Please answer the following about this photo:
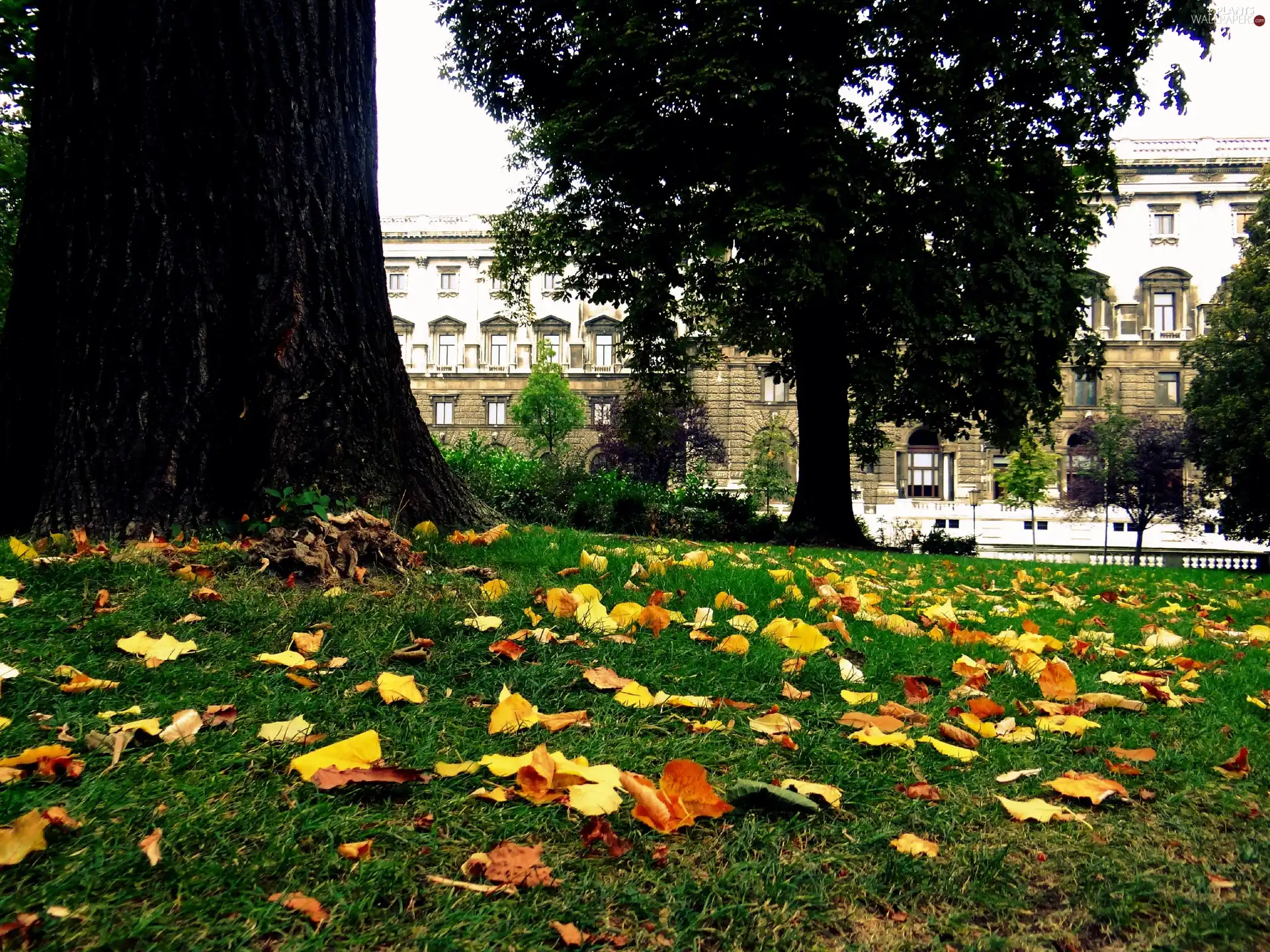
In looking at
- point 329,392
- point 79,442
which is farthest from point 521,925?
point 79,442

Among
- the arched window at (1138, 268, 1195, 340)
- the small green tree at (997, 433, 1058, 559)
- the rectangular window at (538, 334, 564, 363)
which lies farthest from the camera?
the rectangular window at (538, 334, 564, 363)

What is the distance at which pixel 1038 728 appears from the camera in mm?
2520

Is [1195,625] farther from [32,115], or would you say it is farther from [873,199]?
[873,199]

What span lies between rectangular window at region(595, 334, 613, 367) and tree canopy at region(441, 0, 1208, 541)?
33178 mm

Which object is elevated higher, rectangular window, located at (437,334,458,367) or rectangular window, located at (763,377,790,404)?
rectangular window, located at (437,334,458,367)

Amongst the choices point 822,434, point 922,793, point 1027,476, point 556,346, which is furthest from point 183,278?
point 556,346

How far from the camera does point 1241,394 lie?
66.7ft

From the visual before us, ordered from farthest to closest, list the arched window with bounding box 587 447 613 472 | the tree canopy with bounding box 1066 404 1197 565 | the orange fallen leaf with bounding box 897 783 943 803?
the arched window with bounding box 587 447 613 472, the tree canopy with bounding box 1066 404 1197 565, the orange fallen leaf with bounding box 897 783 943 803

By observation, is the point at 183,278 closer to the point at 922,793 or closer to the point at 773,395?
the point at 922,793

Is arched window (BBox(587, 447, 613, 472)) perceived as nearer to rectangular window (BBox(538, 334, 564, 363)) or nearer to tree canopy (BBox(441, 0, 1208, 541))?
rectangular window (BBox(538, 334, 564, 363))

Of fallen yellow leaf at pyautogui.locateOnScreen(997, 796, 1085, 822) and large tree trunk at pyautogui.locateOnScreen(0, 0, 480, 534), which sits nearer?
fallen yellow leaf at pyautogui.locateOnScreen(997, 796, 1085, 822)

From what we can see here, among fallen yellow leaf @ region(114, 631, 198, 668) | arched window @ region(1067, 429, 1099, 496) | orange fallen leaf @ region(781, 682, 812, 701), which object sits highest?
arched window @ region(1067, 429, 1099, 496)

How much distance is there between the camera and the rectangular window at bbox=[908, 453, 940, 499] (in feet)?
135

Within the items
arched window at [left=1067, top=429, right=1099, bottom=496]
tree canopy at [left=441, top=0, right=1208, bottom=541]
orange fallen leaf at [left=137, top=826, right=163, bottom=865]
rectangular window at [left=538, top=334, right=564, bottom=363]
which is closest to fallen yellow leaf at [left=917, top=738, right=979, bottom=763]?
orange fallen leaf at [left=137, top=826, right=163, bottom=865]
